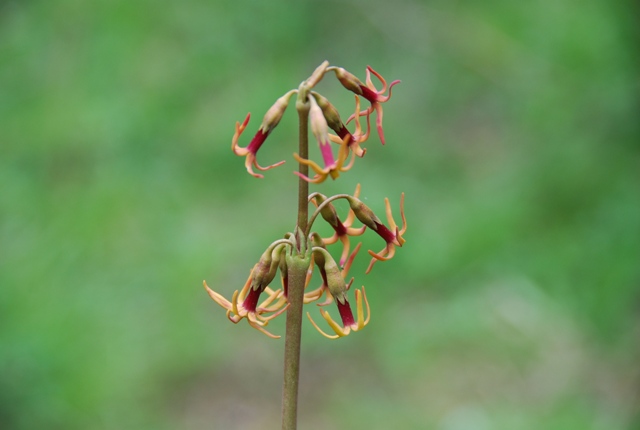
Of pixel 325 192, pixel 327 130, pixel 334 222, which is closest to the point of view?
pixel 327 130

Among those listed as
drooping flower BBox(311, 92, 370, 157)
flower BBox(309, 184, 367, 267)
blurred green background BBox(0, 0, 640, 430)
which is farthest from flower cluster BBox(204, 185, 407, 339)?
blurred green background BBox(0, 0, 640, 430)

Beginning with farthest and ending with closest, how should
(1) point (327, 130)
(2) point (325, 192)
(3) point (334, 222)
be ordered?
(2) point (325, 192) < (3) point (334, 222) < (1) point (327, 130)

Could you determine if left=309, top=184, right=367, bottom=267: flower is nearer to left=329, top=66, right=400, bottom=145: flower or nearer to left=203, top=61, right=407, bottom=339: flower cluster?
left=203, top=61, right=407, bottom=339: flower cluster

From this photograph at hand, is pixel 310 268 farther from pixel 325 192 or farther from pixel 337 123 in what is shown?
pixel 325 192

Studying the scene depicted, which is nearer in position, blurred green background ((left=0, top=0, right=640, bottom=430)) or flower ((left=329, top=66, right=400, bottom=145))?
flower ((left=329, top=66, right=400, bottom=145))

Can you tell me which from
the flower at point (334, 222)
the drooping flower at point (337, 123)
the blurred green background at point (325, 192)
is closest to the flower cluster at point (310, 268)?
the flower at point (334, 222)

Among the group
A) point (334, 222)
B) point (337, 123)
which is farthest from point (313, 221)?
point (337, 123)

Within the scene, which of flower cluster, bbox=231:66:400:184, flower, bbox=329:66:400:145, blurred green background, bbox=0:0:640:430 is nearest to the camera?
flower cluster, bbox=231:66:400:184

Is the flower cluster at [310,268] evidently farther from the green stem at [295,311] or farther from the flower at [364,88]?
the flower at [364,88]
